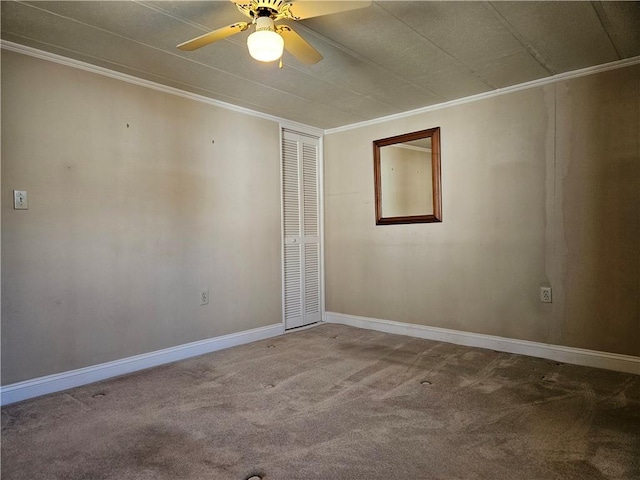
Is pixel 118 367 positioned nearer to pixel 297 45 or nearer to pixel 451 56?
pixel 297 45

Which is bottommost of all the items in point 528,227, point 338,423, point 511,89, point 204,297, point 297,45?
point 338,423

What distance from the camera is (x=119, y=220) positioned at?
2965mm

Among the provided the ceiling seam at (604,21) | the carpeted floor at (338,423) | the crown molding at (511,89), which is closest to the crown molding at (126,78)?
the crown molding at (511,89)

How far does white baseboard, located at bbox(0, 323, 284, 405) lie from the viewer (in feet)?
8.15

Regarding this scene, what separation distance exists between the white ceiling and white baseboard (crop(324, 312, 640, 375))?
221cm

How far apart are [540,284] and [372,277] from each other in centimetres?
169

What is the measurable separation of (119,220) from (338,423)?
7.22 ft

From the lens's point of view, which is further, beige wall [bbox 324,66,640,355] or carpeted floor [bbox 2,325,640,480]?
beige wall [bbox 324,66,640,355]

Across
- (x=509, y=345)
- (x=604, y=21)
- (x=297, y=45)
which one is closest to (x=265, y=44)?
(x=297, y=45)

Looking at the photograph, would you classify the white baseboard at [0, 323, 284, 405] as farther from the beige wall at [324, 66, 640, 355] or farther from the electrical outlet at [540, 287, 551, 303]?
the electrical outlet at [540, 287, 551, 303]

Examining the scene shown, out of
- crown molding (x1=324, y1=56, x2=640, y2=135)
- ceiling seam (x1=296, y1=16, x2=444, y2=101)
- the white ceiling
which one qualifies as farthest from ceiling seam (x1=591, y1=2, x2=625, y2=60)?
ceiling seam (x1=296, y1=16, x2=444, y2=101)

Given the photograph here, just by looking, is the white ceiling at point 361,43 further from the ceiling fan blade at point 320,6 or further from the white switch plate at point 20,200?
the white switch plate at point 20,200

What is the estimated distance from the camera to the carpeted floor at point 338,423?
1727 millimetres

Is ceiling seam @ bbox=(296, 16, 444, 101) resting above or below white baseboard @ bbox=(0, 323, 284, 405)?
above
